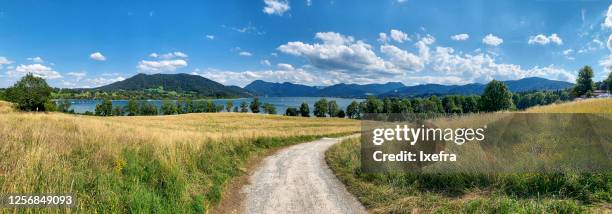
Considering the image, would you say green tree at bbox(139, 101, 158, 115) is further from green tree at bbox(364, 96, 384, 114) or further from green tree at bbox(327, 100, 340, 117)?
green tree at bbox(364, 96, 384, 114)

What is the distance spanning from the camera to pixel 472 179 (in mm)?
8477

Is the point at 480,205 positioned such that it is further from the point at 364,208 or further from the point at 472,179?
the point at 364,208

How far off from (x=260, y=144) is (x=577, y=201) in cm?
1618

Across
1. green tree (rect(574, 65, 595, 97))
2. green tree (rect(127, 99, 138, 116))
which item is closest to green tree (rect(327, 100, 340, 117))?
green tree (rect(574, 65, 595, 97))

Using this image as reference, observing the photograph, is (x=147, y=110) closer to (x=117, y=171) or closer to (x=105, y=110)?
(x=105, y=110)

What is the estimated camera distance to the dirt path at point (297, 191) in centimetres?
776

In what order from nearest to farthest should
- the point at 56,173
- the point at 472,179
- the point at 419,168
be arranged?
the point at 56,173
the point at 472,179
the point at 419,168

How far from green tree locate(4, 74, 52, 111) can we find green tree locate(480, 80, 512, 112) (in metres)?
113

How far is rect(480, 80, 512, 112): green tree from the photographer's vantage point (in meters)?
71.8

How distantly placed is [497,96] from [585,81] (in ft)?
56.1

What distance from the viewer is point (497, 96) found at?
7238 cm

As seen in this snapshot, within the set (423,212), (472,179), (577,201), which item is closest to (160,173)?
(423,212)

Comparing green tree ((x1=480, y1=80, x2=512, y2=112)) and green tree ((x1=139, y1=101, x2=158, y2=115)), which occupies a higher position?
green tree ((x1=480, y1=80, x2=512, y2=112))

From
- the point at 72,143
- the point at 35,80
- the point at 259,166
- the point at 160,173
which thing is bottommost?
the point at 259,166
